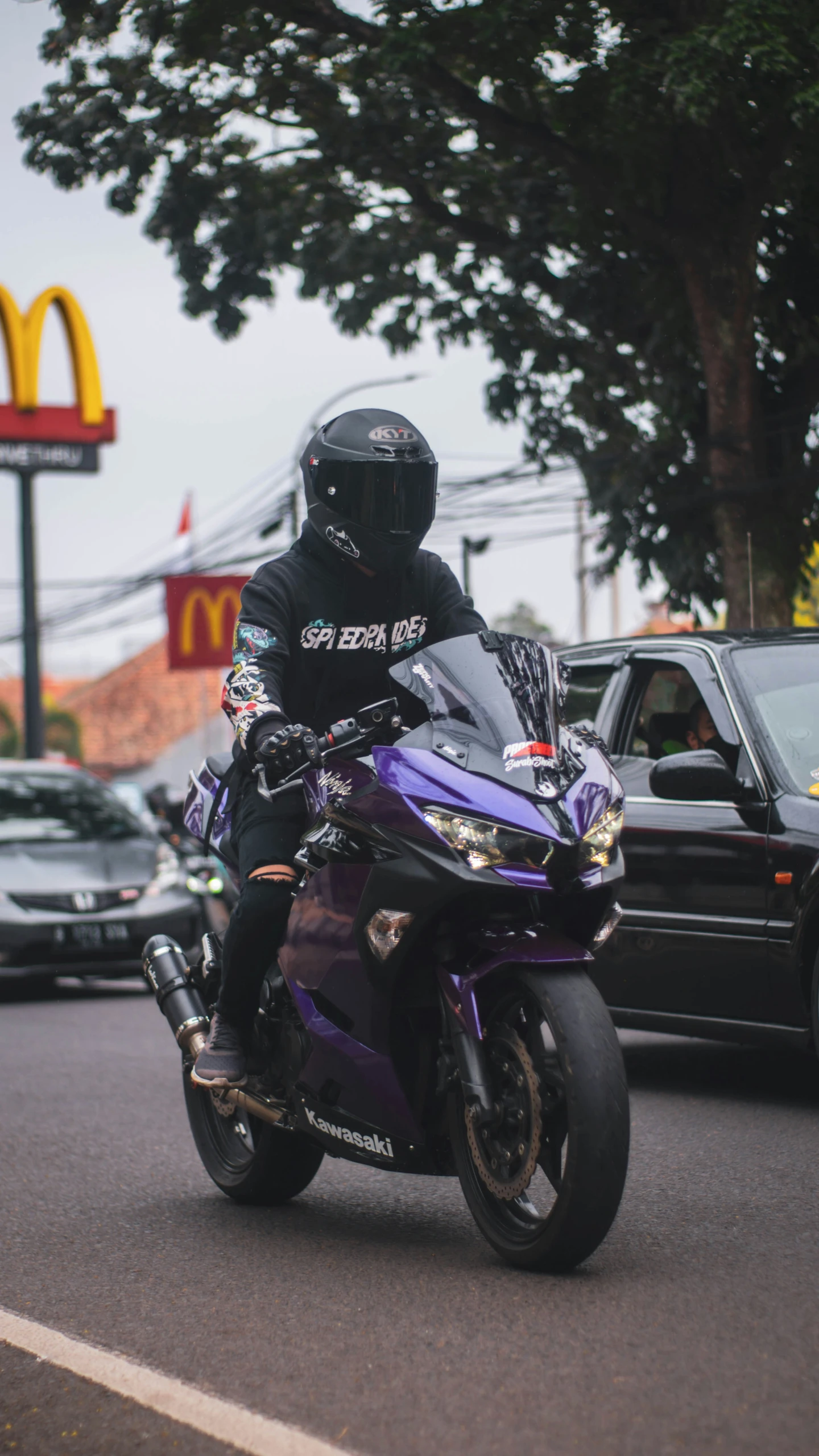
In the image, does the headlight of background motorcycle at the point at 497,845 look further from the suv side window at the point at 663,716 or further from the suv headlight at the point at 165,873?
the suv headlight at the point at 165,873

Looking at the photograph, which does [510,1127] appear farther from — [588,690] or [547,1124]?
[588,690]

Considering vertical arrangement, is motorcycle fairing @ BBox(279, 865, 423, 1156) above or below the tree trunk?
below

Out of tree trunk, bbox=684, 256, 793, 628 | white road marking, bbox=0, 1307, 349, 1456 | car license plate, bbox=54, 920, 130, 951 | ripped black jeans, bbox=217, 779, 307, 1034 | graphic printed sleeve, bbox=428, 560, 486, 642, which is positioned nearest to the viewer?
white road marking, bbox=0, 1307, 349, 1456

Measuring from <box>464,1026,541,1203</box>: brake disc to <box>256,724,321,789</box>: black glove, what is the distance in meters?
0.77

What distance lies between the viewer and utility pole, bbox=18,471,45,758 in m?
31.8

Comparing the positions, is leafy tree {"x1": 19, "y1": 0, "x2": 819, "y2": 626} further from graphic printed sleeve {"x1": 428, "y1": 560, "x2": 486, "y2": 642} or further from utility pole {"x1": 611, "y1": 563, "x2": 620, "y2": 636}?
utility pole {"x1": 611, "y1": 563, "x2": 620, "y2": 636}

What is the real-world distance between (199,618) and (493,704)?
21.7 meters

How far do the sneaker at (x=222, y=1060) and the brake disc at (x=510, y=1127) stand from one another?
92 centimetres

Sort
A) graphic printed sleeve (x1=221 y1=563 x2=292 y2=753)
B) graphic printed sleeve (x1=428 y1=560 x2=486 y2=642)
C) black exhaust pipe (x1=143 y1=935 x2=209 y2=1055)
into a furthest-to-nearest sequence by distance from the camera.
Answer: black exhaust pipe (x1=143 y1=935 x2=209 y2=1055), graphic printed sleeve (x1=428 y1=560 x2=486 y2=642), graphic printed sleeve (x1=221 y1=563 x2=292 y2=753)

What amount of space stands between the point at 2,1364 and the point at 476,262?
13783 millimetres

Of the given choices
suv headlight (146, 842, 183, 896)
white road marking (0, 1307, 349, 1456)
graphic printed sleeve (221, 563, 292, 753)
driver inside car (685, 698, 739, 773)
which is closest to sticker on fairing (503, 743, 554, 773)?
graphic printed sleeve (221, 563, 292, 753)

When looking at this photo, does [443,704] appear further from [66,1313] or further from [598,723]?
[598,723]

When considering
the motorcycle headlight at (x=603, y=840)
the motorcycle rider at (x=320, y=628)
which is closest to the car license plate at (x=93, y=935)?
the motorcycle rider at (x=320, y=628)

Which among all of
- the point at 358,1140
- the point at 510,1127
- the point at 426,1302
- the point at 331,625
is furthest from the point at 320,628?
the point at 426,1302
